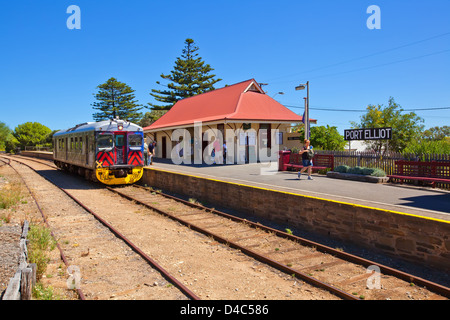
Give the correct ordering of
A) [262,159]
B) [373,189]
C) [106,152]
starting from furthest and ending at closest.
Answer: [262,159] → [106,152] → [373,189]

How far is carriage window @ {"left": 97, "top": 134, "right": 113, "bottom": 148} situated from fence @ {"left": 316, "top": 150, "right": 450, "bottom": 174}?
10.4m

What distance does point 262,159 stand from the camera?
25234 mm

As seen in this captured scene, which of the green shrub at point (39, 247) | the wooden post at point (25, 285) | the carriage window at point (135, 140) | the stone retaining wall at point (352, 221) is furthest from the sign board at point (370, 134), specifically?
the wooden post at point (25, 285)

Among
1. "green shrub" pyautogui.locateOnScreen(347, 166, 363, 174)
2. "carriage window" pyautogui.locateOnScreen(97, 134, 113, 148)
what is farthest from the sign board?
"carriage window" pyautogui.locateOnScreen(97, 134, 113, 148)

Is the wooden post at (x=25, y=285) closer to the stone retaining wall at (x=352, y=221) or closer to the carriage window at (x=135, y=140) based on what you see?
the stone retaining wall at (x=352, y=221)

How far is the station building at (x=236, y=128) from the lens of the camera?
2375cm

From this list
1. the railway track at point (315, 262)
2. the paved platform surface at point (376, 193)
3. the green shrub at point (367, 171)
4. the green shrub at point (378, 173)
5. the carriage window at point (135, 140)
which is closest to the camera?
the railway track at point (315, 262)

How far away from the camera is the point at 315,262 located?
661cm

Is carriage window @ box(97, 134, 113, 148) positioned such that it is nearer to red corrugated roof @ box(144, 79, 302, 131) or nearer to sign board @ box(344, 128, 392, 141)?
red corrugated roof @ box(144, 79, 302, 131)

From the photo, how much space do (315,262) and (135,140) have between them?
480 inches

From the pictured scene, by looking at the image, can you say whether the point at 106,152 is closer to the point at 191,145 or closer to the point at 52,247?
the point at 52,247

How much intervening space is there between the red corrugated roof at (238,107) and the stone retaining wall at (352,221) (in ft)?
36.8
